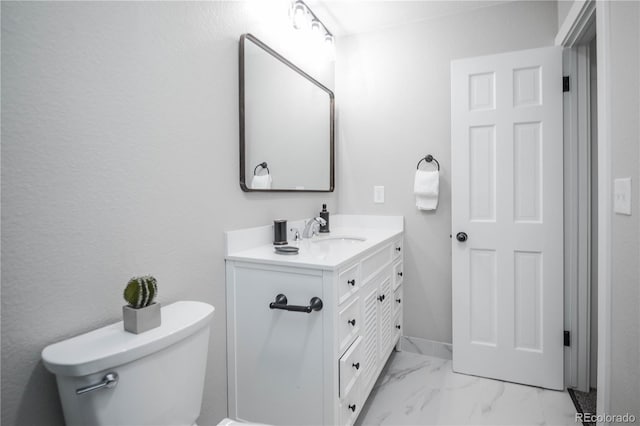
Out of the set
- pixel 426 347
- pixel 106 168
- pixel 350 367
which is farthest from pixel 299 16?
pixel 426 347

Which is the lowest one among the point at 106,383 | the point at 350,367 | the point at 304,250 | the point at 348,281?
the point at 350,367

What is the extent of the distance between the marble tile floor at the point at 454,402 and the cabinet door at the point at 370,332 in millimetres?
212

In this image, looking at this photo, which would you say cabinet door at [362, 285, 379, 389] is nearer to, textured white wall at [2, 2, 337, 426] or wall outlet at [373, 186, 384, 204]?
textured white wall at [2, 2, 337, 426]

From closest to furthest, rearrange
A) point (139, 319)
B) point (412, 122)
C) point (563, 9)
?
point (139, 319)
point (563, 9)
point (412, 122)

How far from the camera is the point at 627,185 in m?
1.08

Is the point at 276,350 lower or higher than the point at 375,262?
lower

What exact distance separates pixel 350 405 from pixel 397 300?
0.96 m

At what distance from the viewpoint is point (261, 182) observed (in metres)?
1.69

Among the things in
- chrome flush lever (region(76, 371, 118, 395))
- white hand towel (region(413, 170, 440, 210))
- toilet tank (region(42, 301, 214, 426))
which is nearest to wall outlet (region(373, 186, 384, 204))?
white hand towel (region(413, 170, 440, 210))

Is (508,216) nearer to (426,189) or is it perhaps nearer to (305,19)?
(426,189)

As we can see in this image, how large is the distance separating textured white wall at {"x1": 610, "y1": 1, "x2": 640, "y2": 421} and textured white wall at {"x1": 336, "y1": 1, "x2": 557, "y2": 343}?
3.53 feet

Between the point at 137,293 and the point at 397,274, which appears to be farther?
the point at 397,274

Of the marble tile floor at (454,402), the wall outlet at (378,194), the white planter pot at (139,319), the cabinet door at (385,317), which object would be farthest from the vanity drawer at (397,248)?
the white planter pot at (139,319)

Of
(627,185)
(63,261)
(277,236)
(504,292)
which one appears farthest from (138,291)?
(504,292)
